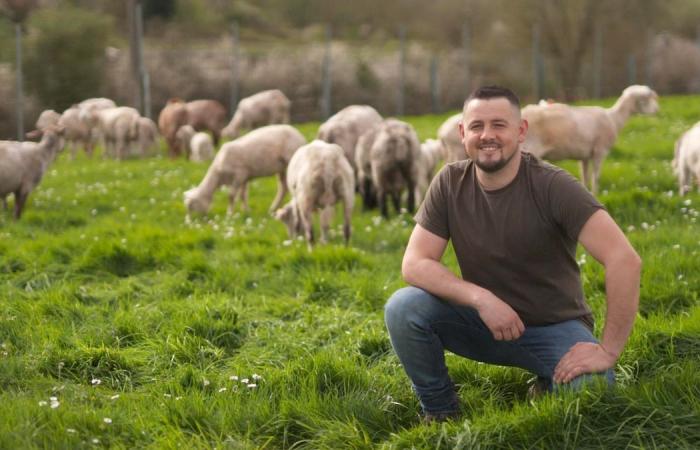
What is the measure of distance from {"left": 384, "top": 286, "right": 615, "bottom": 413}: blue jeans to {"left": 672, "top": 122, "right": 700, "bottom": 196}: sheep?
21.9 ft

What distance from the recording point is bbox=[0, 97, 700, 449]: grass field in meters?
4.09

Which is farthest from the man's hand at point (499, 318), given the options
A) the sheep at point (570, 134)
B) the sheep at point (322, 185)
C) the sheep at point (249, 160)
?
the sheep at point (249, 160)

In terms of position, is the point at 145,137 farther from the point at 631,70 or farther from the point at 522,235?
the point at 631,70

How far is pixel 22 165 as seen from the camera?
11.6m

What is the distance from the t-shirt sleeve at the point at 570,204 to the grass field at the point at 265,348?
779mm

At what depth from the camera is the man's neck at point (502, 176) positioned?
4.35m

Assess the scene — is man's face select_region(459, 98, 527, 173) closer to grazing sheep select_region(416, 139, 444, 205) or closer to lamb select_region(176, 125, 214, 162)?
grazing sheep select_region(416, 139, 444, 205)

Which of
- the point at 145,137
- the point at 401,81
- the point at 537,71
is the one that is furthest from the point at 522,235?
the point at 537,71

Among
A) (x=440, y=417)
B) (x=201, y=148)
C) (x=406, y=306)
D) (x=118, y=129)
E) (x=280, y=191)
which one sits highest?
(x=406, y=306)

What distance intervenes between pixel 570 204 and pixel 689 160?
7.17 m

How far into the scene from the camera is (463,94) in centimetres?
3112

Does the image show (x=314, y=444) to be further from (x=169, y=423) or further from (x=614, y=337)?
(x=614, y=337)

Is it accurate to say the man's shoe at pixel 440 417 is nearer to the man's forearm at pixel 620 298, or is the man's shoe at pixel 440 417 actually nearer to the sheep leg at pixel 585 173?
the man's forearm at pixel 620 298

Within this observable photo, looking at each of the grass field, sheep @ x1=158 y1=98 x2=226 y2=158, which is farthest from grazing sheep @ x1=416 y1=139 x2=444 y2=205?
sheep @ x1=158 y1=98 x2=226 y2=158
